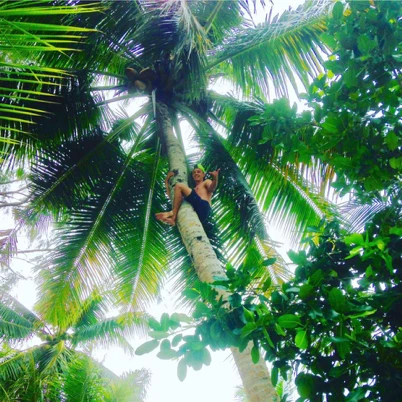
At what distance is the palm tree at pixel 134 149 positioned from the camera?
216 inches

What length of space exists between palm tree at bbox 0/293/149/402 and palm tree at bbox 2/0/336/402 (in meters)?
0.82

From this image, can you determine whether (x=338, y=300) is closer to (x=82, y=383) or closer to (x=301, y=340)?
(x=301, y=340)

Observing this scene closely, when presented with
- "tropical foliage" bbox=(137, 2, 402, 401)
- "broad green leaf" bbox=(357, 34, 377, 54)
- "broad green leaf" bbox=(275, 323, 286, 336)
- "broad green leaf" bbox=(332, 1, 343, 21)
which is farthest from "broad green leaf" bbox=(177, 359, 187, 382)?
"broad green leaf" bbox=(332, 1, 343, 21)

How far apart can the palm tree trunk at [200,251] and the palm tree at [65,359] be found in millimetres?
2325

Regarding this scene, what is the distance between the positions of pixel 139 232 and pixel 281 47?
331cm

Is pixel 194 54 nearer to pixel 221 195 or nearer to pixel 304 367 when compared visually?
pixel 221 195

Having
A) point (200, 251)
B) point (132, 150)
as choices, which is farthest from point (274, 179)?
point (200, 251)

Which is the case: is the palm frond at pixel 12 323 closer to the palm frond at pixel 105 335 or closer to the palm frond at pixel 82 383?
the palm frond at pixel 105 335

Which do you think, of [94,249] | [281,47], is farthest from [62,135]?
[281,47]

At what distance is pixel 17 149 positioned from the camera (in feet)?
18.5

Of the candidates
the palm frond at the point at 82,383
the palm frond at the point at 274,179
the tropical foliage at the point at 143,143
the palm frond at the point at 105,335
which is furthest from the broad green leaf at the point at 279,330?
the palm frond at the point at 105,335

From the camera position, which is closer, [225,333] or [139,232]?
[225,333]

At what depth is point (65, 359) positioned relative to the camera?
26.1 ft

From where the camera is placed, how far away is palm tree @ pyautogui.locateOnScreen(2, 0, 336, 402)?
216 inches
